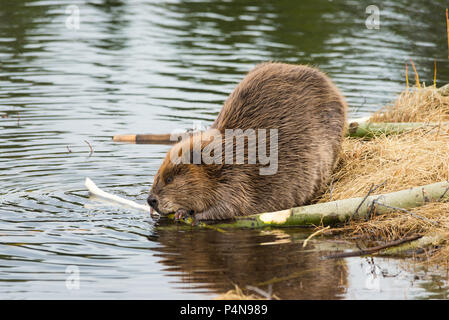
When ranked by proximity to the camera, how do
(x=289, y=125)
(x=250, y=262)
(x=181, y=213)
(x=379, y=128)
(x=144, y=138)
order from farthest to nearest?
(x=144, y=138) < (x=379, y=128) < (x=289, y=125) < (x=181, y=213) < (x=250, y=262)

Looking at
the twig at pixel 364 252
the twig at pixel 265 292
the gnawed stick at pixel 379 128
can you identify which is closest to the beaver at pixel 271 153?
the gnawed stick at pixel 379 128

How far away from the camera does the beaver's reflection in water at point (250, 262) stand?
4.82 m

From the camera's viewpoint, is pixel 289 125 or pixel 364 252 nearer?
pixel 364 252

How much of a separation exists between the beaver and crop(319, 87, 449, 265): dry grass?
10.3 inches

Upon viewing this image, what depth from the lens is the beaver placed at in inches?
244

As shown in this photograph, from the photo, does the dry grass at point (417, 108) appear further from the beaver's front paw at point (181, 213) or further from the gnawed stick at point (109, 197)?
the gnawed stick at point (109, 197)

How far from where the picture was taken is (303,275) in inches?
197

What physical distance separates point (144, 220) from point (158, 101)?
4284 mm

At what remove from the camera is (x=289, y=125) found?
6422 mm

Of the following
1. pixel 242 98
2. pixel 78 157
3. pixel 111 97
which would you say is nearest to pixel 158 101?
pixel 111 97

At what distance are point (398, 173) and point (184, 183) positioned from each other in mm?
1682

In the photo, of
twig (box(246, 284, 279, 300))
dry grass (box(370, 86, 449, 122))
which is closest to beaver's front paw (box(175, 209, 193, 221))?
twig (box(246, 284, 279, 300))

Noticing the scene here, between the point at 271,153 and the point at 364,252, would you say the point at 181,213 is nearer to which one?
the point at 271,153

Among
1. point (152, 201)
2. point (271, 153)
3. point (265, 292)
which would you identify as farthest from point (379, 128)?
point (265, 292)
